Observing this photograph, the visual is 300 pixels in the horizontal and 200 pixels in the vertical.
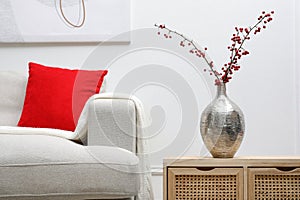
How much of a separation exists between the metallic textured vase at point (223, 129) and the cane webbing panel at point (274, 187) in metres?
0.18

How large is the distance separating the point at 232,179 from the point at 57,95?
3.72 feet

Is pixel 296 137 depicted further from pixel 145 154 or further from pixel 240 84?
pixel 145 154

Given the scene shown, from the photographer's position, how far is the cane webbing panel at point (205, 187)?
2545mm

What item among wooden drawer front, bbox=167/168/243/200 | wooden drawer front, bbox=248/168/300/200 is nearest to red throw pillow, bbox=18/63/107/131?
wooden drawer front, bbox=167/168/243/200

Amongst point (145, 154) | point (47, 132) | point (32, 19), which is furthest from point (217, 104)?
point (32, 19)

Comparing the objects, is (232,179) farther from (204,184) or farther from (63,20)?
(63,20)

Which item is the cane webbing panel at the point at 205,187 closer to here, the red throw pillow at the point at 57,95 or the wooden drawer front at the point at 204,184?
the wooden drawer front at the point at 204,184

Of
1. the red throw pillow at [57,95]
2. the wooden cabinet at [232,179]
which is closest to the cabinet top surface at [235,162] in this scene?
the wooden cabinet at [232,179]

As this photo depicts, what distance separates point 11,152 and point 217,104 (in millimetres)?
960

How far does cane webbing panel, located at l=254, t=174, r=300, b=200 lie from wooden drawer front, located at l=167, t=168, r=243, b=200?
0.08m

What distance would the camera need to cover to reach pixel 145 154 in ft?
8.52

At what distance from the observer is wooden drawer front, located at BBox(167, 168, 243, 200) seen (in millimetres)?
2535

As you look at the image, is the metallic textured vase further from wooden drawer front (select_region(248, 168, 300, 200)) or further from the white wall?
the white wall

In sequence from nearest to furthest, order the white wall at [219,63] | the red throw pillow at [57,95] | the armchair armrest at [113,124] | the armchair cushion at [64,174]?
the armchair cushion at [64,174], the armchair armrest at [113,124], the red throw pillow at [57,95], the white wall at [219,63]
